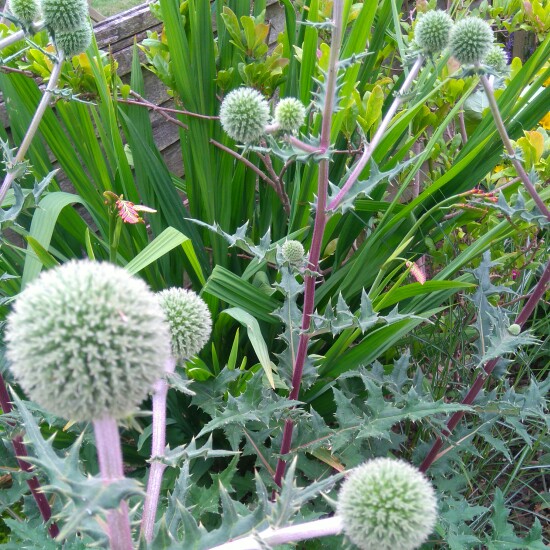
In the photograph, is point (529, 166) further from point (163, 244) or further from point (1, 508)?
point (1, 508)

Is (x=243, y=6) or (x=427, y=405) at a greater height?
(x=243, y=6)

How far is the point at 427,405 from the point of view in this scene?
4.50 ft

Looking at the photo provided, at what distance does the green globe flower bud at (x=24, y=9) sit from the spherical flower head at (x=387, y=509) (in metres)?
1.38

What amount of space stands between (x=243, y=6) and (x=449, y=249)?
1.24 meters

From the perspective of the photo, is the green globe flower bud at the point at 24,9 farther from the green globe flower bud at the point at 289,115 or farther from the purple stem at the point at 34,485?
the purple stem at the point at 34,485

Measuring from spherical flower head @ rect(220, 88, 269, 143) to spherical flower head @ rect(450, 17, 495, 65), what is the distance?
1.66ft

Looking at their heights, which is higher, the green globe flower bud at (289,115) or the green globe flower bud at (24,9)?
the green globe flower bud at (24,9)

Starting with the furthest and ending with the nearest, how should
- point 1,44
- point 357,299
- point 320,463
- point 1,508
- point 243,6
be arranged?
1. point 243,6
2. point 357,299
3. point 320,463
4. point 1,508
5. point 1,44

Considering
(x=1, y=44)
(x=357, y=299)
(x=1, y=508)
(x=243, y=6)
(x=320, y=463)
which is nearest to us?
(x=1, y=44)

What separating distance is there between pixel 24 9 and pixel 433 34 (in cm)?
107

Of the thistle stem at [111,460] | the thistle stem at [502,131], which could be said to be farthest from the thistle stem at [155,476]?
the thistle stem at [502,131]

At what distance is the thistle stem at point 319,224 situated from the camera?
1147 mm

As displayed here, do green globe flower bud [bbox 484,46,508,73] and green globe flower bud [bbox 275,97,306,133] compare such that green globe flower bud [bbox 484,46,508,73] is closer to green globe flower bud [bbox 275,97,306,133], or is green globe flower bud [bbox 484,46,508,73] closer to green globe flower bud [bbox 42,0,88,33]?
green globe flower bud [bbox 275,97,306,133]

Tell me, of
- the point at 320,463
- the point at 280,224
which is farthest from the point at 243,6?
the point at 320,463
